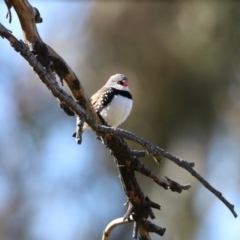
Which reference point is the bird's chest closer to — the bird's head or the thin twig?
the bird's head

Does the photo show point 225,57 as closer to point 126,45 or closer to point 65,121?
point 126,45

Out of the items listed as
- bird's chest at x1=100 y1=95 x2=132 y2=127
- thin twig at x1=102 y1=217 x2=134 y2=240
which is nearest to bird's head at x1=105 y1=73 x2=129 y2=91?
bird's chest at x1=100 y1=95 x2=132 y2=127

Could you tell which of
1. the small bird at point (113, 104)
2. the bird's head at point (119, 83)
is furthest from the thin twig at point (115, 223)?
the bird's head at point (119, 83)

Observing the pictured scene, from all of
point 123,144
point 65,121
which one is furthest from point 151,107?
point 123,144

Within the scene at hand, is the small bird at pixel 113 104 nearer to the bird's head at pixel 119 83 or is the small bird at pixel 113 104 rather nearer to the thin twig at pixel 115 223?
the bird's head at pixel 119 83

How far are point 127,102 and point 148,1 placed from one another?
655cm

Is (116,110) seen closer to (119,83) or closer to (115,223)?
(119,83)

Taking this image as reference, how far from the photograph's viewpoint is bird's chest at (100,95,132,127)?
16.5 ft

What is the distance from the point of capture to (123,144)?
2.41m

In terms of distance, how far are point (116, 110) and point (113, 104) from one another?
0.24ft

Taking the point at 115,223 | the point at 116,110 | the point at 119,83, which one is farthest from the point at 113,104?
the point at 115,223

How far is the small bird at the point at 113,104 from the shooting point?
5.05 m

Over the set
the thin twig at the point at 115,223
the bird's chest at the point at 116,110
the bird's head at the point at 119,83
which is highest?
the bird's head at the point at 119,83

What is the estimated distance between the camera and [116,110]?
5.06 m
